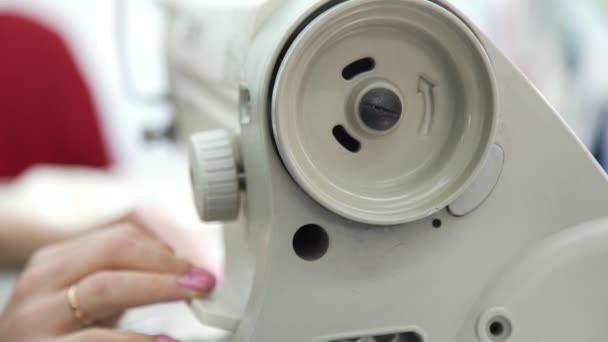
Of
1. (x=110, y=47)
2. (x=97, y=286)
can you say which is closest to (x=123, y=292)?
(x=97, y=286)

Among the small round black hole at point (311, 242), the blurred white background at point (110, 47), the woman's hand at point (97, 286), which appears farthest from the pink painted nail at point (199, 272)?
the blurred white background at point (110, 47)

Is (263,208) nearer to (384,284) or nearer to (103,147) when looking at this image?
(384,284)

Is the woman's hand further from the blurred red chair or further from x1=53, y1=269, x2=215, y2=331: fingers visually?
the blurred red chair

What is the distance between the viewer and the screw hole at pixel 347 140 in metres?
0.38

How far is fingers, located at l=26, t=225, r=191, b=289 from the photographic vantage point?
1.67 feet

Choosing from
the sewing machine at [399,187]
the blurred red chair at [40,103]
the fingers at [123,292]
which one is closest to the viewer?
the sewing machine at [399,187]

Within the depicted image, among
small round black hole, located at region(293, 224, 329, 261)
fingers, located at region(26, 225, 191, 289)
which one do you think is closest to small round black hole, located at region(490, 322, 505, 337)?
small round black hole, located at region(293, 224, 329, 261)

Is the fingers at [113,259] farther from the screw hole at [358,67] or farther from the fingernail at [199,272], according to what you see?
the screw hole at [358,67]

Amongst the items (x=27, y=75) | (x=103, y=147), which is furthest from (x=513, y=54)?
(x=27, y=75)

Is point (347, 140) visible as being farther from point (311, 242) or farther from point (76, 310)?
point (76, 310)

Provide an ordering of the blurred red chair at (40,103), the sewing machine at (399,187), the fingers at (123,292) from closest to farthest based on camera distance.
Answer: the sewing machine at (399,187)
the fingers at (123,292)
the blurred red chair at (40,103)

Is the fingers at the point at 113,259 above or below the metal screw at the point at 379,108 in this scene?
below

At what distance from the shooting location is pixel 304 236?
400 millimetres

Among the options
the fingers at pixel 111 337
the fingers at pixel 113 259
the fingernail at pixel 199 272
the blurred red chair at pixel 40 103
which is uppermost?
the blurred red chair at pixel 40 103
